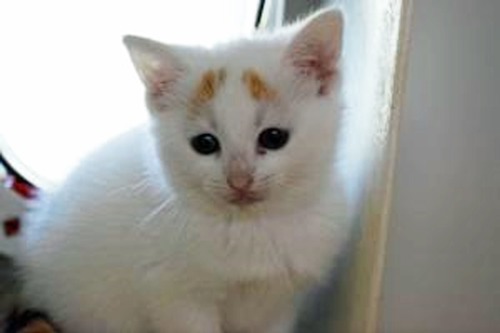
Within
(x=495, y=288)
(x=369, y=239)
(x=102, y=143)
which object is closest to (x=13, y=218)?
(x=102, y=143)

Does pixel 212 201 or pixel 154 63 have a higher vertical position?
pixel 154 63

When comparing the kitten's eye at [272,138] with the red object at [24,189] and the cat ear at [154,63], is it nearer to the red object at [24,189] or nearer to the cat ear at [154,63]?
the cat ear at [154,63]

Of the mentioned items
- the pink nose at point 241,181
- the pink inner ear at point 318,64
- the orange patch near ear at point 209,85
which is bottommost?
the pink nose at point 241,181

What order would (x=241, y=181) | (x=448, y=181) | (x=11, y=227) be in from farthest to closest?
(x=11, y=227), (x=448, y=181), (x=241, y=181)

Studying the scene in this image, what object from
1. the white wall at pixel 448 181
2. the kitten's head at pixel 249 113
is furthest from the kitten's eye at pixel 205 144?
the white wall at pixel 448 181

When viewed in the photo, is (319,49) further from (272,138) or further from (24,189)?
(24,189)

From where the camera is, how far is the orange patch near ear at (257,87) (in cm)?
97

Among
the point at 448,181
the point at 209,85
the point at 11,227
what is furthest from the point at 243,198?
the point at 11,227

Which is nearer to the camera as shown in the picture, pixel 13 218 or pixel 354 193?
pixel 354 193

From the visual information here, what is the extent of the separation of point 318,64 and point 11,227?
2.25 feet

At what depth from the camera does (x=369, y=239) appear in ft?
3.36

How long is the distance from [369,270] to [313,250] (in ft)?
0.36

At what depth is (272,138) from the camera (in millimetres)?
971

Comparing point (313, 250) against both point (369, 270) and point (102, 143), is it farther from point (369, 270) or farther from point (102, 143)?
point (102, 143)
